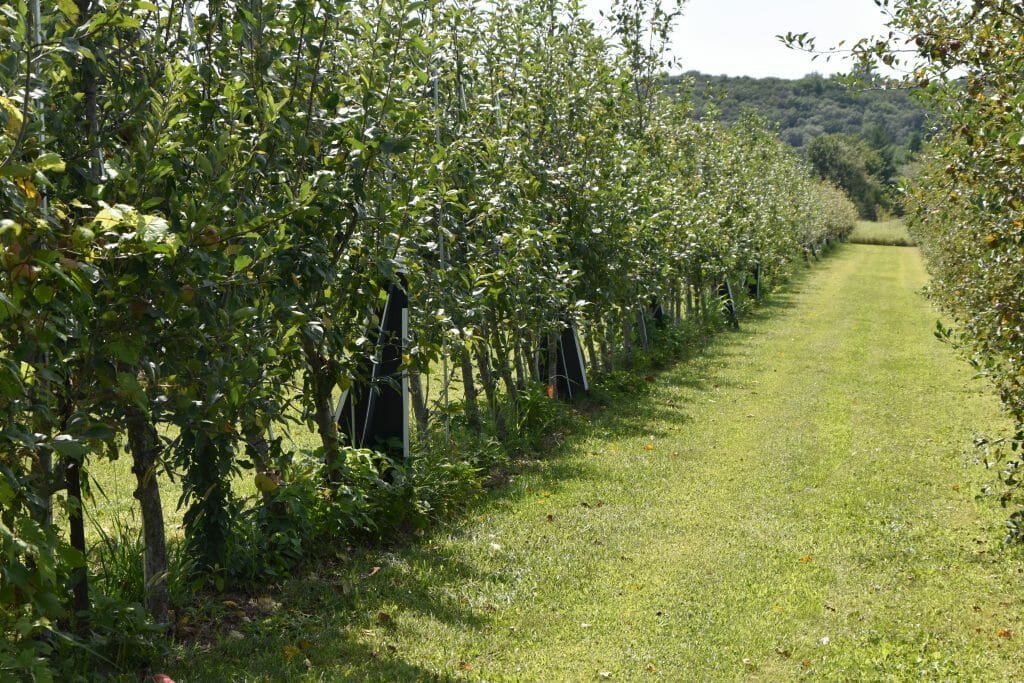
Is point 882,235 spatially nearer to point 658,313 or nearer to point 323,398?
point 658,313

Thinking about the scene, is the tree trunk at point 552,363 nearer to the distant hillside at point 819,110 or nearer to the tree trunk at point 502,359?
the tree trunk at point 502,359

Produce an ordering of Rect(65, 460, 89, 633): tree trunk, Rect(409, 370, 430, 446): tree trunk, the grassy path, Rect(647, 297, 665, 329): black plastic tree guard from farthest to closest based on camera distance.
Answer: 1. Rect(647, 297, 665, 329): black plastic tree guard
2. Rect(409, 370, 430, 446): tree trunk
3. the grassy path
4. Rect(65, 460, 89, 633): tree trunk

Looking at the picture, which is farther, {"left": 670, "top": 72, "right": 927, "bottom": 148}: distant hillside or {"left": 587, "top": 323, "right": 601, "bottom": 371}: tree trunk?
{"left": 670, "top": 72, "right": 927, "bottom": 148}: distant hillside

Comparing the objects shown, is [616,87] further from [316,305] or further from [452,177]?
[316,305]

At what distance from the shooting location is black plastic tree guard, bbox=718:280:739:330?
22000 millimetres

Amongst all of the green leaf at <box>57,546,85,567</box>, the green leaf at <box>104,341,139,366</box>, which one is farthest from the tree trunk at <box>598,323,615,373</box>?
the green leaf at <box>57,546,85,567</box>

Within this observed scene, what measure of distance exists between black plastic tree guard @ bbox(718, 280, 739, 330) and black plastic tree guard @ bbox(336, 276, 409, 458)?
15.3 m

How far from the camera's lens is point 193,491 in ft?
16.4

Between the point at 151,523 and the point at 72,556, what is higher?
the point at 72,556

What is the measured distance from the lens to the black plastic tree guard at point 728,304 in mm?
22000

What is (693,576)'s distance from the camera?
6.50m

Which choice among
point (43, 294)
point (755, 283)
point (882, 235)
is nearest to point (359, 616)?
point (43, 294)

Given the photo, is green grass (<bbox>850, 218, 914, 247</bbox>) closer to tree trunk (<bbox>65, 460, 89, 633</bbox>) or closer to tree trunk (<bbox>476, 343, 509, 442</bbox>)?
tree trunk (<bbox>476, 343, 509, 442</bbox>)

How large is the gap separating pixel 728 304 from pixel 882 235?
50.7m
